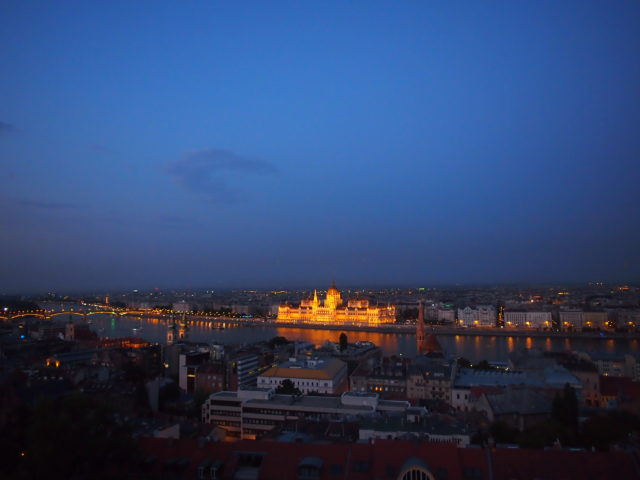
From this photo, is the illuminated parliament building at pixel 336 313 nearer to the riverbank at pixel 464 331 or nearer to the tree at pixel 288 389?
the riverbank at pixel 464 331

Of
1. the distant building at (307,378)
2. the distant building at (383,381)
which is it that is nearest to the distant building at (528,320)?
the distant building at (383,381)

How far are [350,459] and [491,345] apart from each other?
1829cm

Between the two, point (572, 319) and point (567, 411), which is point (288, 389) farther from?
point (572, 319)

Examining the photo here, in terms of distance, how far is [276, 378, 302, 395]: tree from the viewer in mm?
9923

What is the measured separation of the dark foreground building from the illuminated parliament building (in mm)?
28547

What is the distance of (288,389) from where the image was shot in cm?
1003

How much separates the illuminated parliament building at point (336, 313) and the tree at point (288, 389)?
75.3ft

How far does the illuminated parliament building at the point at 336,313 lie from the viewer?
1341 inches

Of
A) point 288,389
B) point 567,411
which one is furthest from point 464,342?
point 567,411

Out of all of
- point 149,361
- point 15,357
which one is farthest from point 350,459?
point 15,357

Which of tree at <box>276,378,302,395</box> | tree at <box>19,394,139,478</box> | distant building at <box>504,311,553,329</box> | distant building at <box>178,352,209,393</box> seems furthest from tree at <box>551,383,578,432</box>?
distant building at <box>504,311,553,329</box>

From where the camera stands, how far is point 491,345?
21.6 m

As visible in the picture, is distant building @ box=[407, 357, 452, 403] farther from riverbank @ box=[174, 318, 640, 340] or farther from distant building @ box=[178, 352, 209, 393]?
riverbank @ box=[174, 318, 640, 340]

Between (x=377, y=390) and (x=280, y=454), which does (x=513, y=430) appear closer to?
(x=280, y=454)
